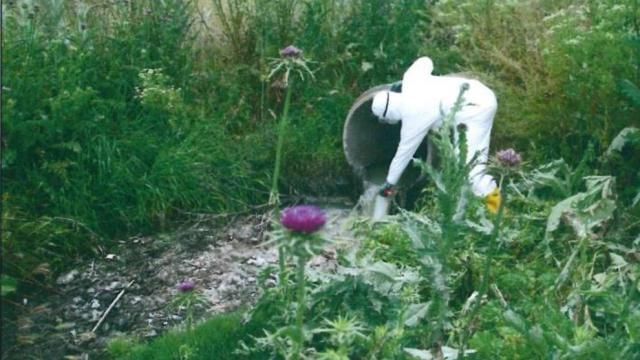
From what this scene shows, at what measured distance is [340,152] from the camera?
6.34 metres

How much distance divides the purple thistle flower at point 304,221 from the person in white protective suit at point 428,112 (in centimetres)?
276

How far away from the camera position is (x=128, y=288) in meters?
5.24

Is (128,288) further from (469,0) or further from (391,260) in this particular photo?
(469,0)

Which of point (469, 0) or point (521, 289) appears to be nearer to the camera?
point (521, 289)

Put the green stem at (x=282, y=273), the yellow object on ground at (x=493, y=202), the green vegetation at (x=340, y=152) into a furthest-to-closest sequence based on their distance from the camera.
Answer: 1. the yellow object on ground at (x=493, y=202)
2. the green vegetation at (x=340, y=152)
3. the green stem at (x=282, y=273)

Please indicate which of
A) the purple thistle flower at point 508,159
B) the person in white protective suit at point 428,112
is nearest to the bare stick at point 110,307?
the person in white protective suit at point 428,112

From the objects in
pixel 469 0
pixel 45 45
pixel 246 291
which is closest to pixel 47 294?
pixel 246 291

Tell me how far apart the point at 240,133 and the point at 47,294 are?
163 cm

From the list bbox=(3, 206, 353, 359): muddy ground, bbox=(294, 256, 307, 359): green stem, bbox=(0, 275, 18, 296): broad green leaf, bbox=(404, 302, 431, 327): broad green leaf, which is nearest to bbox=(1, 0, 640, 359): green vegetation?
bbox=(404, 302, 431, 327): broad green leaf

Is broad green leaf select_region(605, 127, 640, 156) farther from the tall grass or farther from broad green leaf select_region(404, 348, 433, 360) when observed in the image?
broad green leaf select_region(404, 348, 433, 360)

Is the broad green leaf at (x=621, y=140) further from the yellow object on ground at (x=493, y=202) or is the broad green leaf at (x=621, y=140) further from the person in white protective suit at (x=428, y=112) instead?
the yellow object on ground at (x=493, y=202)

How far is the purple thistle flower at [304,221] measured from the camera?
297cm

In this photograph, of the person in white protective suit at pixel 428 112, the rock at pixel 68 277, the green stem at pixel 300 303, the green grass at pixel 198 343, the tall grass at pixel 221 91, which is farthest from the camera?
the person in white protective suit at pixel 428 112

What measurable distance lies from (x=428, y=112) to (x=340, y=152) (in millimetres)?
712
